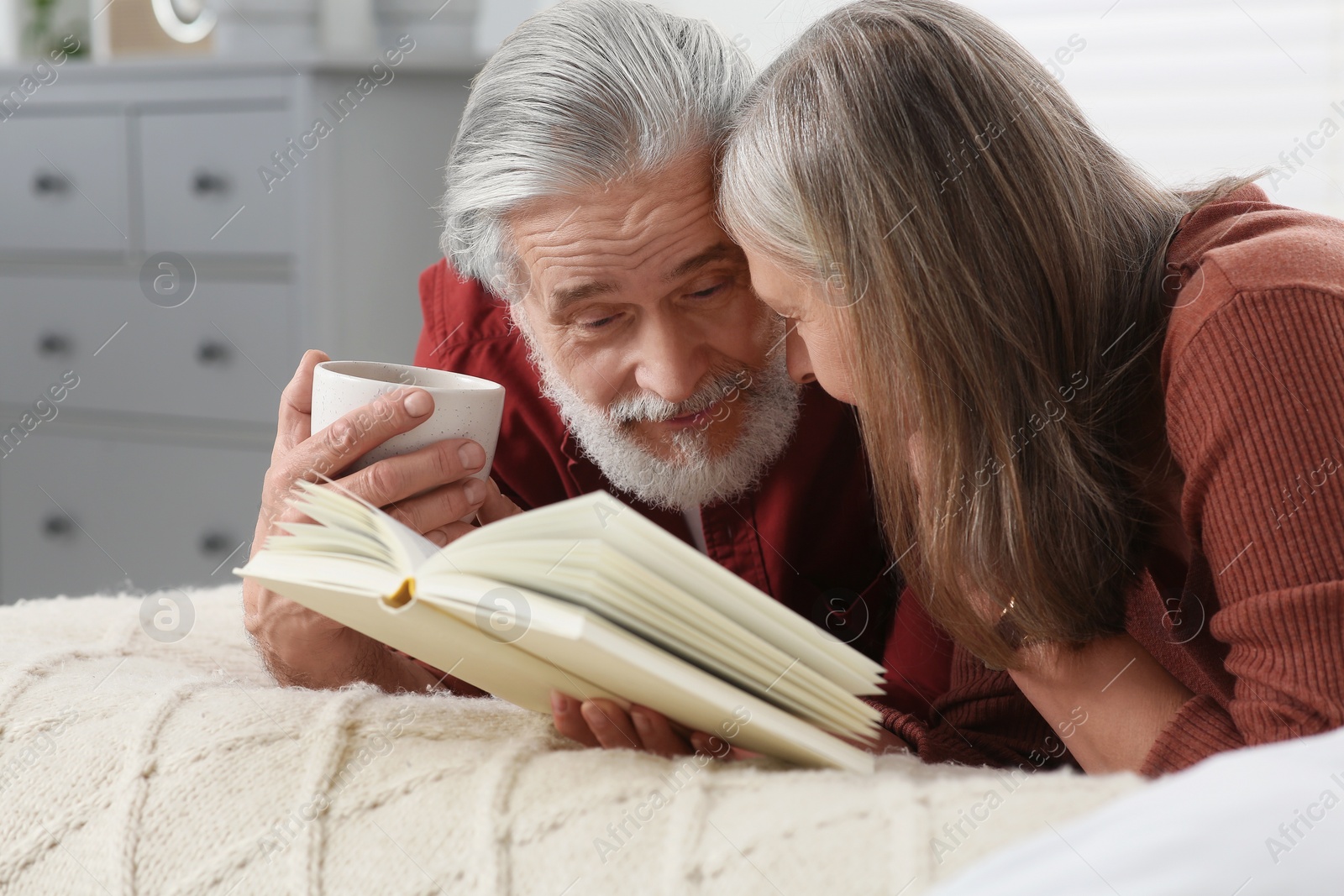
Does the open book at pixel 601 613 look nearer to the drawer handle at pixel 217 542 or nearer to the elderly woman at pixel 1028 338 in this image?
the elderly woman at pixel 1028 338

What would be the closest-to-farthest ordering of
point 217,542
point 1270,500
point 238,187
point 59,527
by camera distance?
point 1270,500 → point 238,187 → point 217,542 → point 59,527

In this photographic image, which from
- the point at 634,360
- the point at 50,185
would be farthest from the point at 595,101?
the point at 50,185

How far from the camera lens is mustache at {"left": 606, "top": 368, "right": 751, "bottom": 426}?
3.69 feet

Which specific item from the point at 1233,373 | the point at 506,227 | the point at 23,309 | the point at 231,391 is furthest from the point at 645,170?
the point at 23,309

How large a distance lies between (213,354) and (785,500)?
4.64ft

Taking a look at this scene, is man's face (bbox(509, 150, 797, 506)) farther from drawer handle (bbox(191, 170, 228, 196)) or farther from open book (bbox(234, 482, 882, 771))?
drawer handle (bbox(191, 170, 228, 196))

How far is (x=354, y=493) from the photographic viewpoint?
0.84 meters

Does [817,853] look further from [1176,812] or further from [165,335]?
[165,335]

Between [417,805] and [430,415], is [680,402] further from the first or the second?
[417,805]

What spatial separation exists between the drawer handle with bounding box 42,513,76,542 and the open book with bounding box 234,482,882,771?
2014 millimetres

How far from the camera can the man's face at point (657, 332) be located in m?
1.03

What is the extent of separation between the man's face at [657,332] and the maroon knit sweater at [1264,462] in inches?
16.0

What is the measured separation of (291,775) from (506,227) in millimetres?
614

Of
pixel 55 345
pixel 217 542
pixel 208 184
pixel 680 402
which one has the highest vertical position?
pixel 680 402
